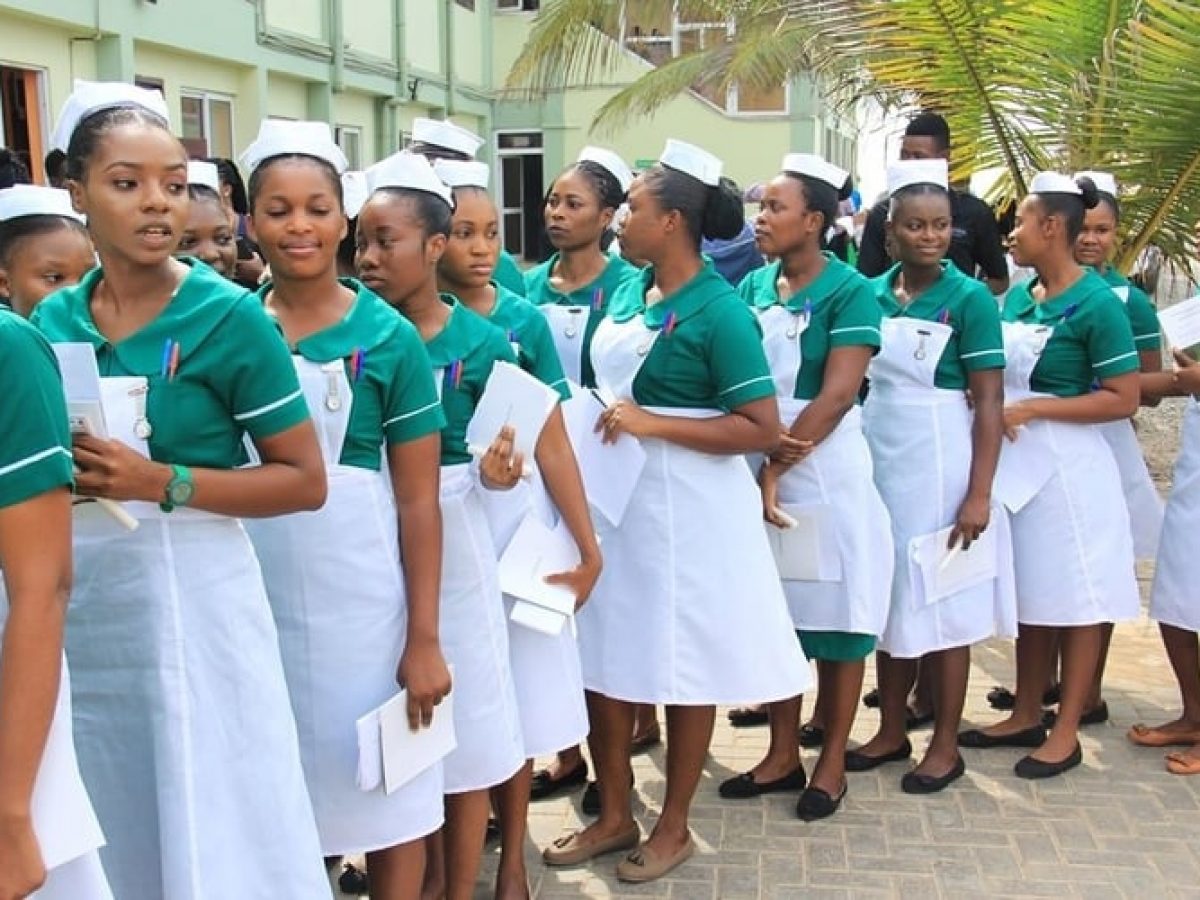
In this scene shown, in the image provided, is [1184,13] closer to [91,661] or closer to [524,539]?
[524,539]

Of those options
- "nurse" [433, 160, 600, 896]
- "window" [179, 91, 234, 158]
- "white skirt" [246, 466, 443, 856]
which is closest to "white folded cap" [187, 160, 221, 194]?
"nurse" [433, 160, 600, 896]

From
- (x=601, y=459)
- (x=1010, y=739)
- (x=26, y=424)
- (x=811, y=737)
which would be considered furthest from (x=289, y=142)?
(x=1010, y=739)

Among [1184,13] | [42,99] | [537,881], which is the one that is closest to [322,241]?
[537,881]

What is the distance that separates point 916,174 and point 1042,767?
2.01 metres

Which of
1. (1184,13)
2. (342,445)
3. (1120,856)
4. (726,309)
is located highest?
(1184,13)

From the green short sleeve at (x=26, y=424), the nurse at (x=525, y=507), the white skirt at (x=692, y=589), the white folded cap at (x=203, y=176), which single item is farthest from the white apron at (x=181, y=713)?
the white folded cap at (x=203, y=176)

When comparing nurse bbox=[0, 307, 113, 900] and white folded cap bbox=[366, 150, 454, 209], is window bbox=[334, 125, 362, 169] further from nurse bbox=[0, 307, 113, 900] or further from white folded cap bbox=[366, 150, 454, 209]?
nurse bbox=[0, 307, 113, 900]

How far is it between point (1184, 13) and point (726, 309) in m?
3.48

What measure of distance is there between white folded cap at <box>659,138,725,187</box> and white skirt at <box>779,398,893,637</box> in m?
0.78

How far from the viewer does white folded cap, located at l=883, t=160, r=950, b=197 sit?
13.4ft

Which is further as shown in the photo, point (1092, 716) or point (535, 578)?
point (1092, 716)

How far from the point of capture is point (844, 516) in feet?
13.0

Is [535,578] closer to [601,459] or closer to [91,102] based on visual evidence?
[601,459]

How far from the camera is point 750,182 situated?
20938mm
